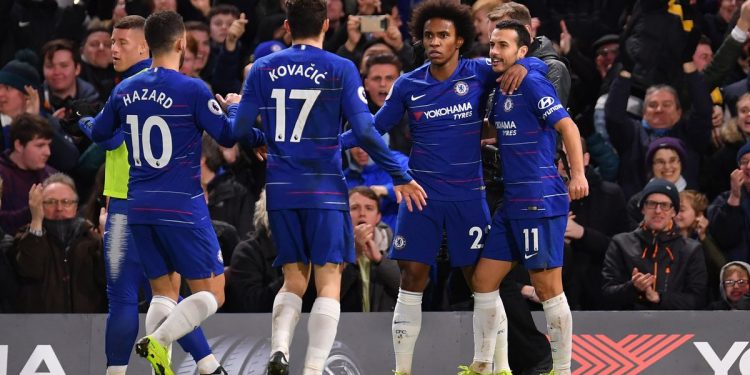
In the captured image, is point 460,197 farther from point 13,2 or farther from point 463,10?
point 13,2

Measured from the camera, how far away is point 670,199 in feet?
36.4

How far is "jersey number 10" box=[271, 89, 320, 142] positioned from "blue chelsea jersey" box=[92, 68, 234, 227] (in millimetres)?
330

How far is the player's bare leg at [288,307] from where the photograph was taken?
8055 mm

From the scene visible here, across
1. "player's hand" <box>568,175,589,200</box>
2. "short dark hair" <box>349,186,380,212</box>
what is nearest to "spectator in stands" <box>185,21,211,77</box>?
"short dark hair" <box>349,186,380,212</box>

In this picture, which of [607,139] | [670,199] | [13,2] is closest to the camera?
[670,199]

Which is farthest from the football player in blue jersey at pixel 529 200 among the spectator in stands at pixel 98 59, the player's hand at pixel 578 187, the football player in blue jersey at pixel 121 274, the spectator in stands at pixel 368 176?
the spectator in stands at pixel 98 59

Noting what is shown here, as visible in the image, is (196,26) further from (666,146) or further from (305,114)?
(305,114)

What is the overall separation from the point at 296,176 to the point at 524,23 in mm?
1947

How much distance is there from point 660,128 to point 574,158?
4.68 meters

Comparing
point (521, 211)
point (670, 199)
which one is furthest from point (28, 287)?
point (670, 199)

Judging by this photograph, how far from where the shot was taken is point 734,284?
10.9 m

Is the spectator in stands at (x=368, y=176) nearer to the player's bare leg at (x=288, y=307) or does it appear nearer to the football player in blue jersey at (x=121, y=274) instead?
the football player in blue jersey at (x=121, y=274)

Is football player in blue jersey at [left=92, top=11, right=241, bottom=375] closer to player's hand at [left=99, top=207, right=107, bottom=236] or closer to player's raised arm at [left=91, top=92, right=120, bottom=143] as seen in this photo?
player's raised arm at [left=91, top=92, right=120, bottom=143]

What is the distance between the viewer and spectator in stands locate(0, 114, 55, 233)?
39.7 ft
